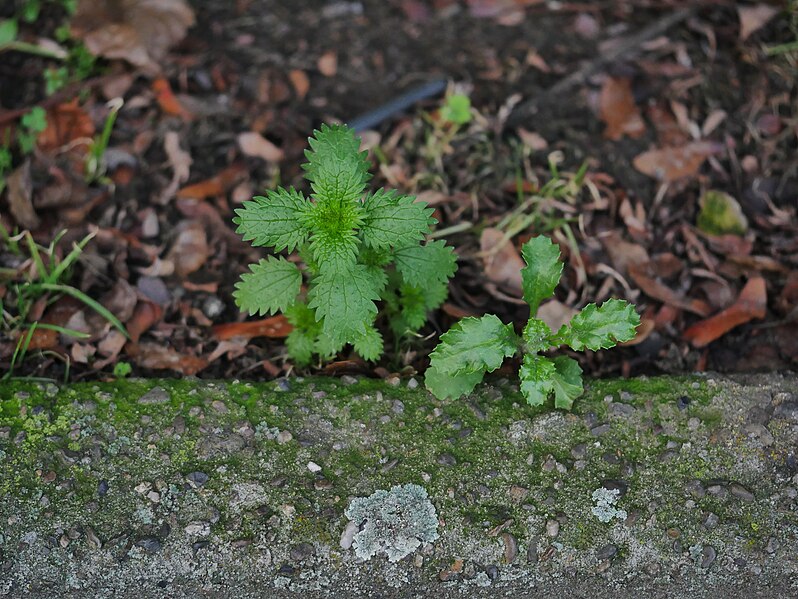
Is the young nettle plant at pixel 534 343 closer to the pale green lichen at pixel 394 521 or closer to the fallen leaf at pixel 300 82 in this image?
the pale green lichen at pixel 394 521

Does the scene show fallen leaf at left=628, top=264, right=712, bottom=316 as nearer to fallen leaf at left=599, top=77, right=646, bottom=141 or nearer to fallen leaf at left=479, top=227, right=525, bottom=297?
fallen leaf at left=479, top=227, right=525, bottom=297

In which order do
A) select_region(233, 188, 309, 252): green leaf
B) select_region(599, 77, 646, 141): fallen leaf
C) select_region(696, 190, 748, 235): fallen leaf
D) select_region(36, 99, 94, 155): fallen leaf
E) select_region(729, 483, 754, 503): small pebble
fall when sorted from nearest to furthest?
1. select_region(233, 188, 309, 252): green leaf
2. select_region(729, 483, 754, 503): small pebble
3. select_region(696, 190, 748, 235): fallen leaf
4. select_region(36, 99, 94, 155): fallen leaf
5. select_region(599, 77, 646, 141): fallen leaf

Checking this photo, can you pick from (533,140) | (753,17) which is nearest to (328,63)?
(533,140)

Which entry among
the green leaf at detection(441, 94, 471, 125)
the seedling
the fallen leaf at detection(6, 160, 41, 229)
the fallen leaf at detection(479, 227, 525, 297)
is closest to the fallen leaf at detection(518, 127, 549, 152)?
the green leaf at detection(441, 94, 471, 125)

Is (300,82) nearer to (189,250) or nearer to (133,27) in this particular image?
(133,27)

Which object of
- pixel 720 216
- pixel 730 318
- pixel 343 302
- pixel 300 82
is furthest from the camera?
pixel 300 82

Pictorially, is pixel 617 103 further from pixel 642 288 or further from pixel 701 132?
pixel 642 288

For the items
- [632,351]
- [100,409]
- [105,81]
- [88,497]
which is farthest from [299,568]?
[105,81]
